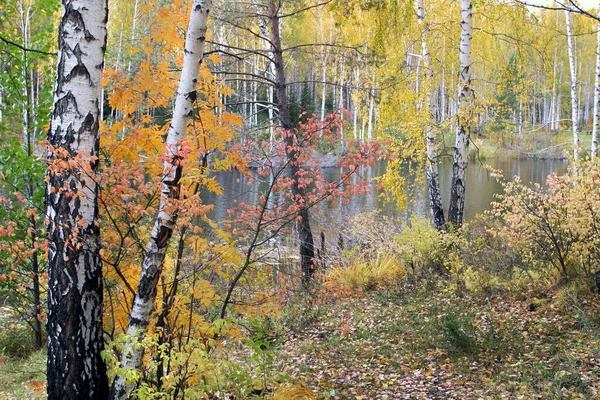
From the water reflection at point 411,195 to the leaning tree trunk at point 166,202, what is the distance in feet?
14.4

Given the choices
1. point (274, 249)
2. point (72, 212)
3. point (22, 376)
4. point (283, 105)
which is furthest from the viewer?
point (283, 105)

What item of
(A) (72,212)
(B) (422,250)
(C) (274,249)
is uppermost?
(A) (72,212)

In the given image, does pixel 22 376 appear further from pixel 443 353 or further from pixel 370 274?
pixel 370 274

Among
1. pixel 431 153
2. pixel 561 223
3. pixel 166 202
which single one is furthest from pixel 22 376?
pixel 431 153

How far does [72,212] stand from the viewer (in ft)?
9.83

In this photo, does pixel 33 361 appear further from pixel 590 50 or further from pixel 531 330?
pixel 590 50

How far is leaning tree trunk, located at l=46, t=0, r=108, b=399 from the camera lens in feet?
9.74

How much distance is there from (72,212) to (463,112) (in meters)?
5.85

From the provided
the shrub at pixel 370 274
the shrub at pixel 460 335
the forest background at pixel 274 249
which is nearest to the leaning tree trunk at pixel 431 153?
the forest background at pixel 274 249

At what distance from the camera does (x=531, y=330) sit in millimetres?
4895

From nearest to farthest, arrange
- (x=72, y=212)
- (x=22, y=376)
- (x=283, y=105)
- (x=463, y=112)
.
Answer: (x=72, y=212) → (x=22, y=376) → (x=463, y=112) → (x=283, y=105)

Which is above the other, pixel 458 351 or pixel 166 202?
pixel 166 202

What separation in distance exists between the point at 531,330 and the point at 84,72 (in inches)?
179

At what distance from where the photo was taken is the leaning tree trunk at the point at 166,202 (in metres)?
3.04
